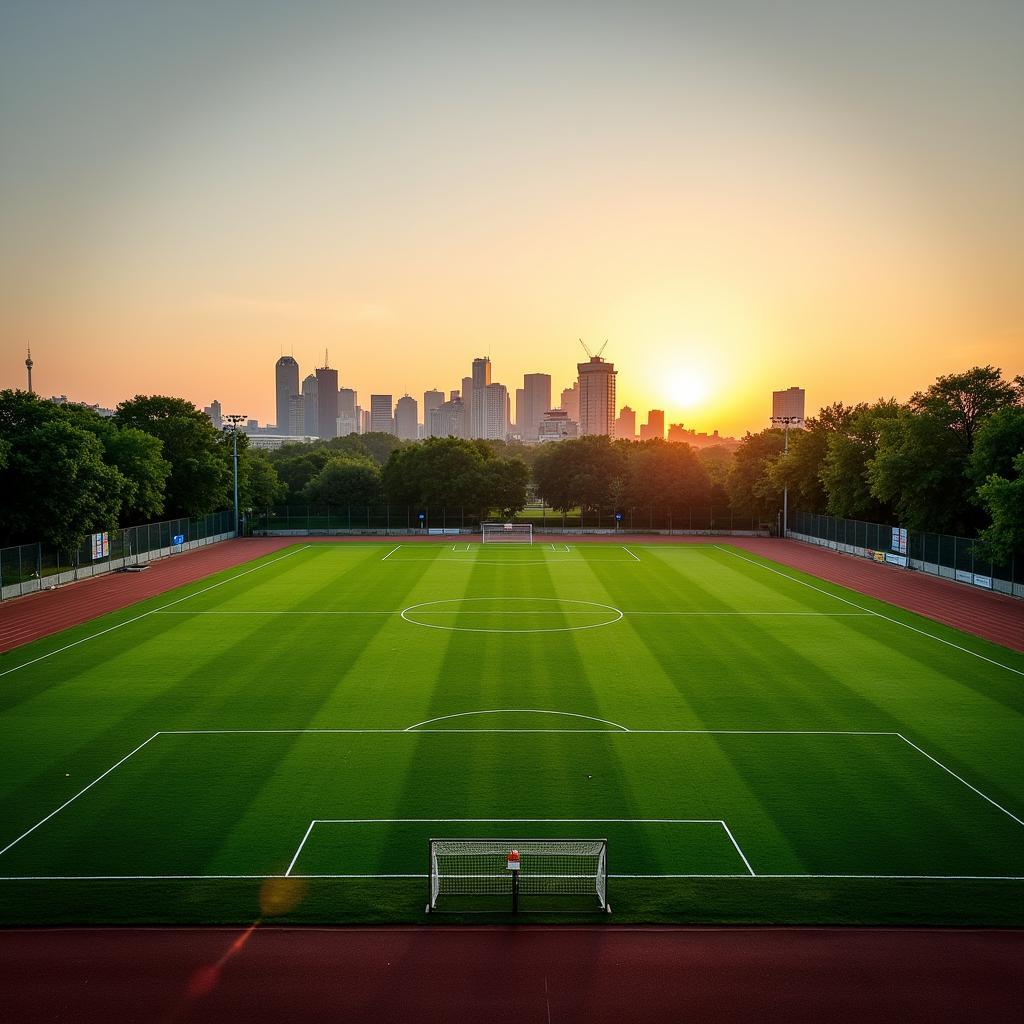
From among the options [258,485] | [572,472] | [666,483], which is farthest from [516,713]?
[572,472]

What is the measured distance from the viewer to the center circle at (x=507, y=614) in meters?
30.9

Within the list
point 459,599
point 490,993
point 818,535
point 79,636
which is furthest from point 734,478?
point 490,993

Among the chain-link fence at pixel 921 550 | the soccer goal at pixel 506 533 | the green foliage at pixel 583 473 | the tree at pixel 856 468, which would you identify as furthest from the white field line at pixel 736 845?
the green foliage at pixel 583 473

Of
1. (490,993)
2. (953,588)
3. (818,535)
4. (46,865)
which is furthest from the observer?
(818,535)

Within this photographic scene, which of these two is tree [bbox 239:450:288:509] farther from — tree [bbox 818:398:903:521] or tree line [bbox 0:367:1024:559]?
tree [bbox 818:398:903:521]

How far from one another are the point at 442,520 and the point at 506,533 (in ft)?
20.9

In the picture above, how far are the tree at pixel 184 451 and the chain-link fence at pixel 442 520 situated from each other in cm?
888

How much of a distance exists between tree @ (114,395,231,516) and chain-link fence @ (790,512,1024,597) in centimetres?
4277

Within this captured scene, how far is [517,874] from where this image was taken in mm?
12102

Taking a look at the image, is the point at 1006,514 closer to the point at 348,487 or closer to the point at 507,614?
the point at 507,614

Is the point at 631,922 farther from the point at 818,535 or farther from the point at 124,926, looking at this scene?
the point at 818,535

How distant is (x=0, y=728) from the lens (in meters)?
19.6

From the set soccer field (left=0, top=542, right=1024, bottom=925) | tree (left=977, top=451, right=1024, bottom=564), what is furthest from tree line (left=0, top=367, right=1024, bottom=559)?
soccer field (left=0, top=542, right=1024, bottom=925)

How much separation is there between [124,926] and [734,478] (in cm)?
6645
